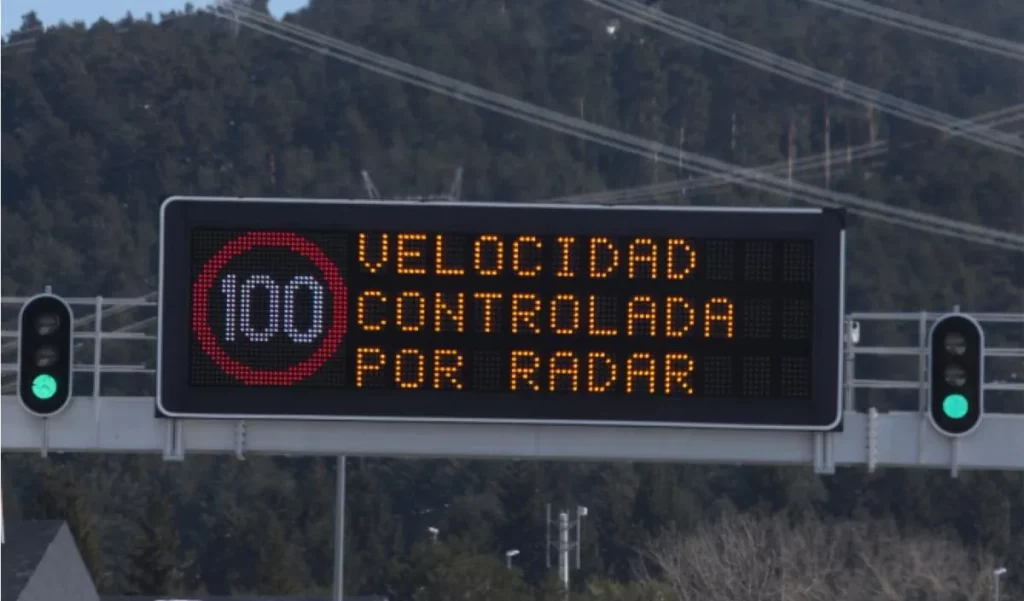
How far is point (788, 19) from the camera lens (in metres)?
109

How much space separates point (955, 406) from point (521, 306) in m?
3.02

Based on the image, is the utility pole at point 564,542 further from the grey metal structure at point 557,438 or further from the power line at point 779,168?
the grey metal structure at point 557,438

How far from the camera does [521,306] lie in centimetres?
1198

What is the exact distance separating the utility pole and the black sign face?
4887cm

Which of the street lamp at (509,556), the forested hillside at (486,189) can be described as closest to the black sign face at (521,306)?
the forested hillside at (486,189)

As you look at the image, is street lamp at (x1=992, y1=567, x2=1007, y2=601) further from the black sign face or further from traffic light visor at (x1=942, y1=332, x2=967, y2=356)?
the black sign face

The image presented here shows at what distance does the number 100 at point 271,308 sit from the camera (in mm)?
12125

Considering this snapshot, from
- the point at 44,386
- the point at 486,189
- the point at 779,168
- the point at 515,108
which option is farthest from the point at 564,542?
the point at 44,386

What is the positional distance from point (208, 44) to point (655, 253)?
3839 inches

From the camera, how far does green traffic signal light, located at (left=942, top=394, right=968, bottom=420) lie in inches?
507

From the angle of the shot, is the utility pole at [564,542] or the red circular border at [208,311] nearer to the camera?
the red circular border at [208,311]

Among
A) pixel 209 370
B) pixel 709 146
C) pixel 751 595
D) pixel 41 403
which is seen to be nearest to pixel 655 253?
pixel 209 370

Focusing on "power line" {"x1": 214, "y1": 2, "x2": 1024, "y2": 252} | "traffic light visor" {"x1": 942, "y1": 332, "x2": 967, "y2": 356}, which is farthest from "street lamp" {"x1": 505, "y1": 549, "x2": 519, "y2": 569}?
"traffic light visor" {"x1": 942, "y1": 332, "x2": 967, "y2": 356}

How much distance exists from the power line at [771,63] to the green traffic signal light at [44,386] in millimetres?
82694
